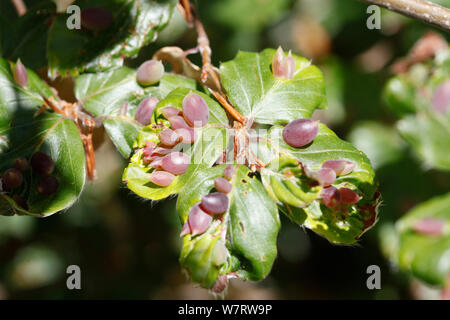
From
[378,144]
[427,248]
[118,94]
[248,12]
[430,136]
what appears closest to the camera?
[427,248]

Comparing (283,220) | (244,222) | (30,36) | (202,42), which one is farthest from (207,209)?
(283,220)

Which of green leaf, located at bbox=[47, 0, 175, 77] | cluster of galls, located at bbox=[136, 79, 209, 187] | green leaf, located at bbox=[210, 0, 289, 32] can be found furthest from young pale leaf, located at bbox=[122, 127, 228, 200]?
green leaf, located at bbox=[210, 0, 289, 32]

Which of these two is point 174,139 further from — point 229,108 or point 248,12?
point 248,12

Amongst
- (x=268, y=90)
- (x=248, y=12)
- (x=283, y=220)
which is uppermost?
(x=268, y=90)
